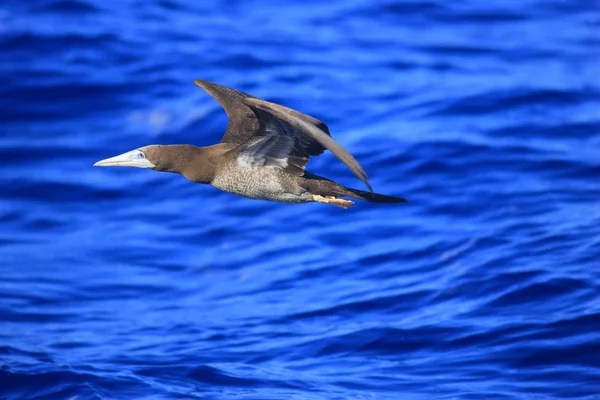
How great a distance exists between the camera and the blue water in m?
9.73

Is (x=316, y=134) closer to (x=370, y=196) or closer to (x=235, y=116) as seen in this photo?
(x=370, y=196)

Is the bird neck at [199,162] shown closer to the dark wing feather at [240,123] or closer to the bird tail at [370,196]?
the dark wing feather at [240,123]

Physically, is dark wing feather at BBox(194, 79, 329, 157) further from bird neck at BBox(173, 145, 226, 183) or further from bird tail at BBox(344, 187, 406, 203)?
bird tail at BBox(344, 187, 406, 203)

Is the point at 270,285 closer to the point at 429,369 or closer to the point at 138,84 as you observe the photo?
the point at 429,369

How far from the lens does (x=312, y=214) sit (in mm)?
12969

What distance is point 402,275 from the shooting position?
11.3 metres

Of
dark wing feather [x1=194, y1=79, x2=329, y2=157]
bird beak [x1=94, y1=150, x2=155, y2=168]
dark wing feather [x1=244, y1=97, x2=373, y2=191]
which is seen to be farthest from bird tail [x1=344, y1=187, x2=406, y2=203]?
bird beak [x1=94, y1=150, x2=155, y2=168]

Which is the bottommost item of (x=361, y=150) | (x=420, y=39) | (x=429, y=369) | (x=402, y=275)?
(x=429, y=369)

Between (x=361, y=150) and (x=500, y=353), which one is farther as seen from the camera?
(x=361, y=150)

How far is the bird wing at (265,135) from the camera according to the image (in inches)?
281

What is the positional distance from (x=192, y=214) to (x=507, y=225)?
4121 mm

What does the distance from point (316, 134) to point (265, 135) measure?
1.45 meters

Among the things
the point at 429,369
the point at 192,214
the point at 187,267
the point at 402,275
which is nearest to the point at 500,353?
the point at 429,369

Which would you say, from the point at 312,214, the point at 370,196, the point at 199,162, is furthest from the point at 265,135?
the point at 312,214
